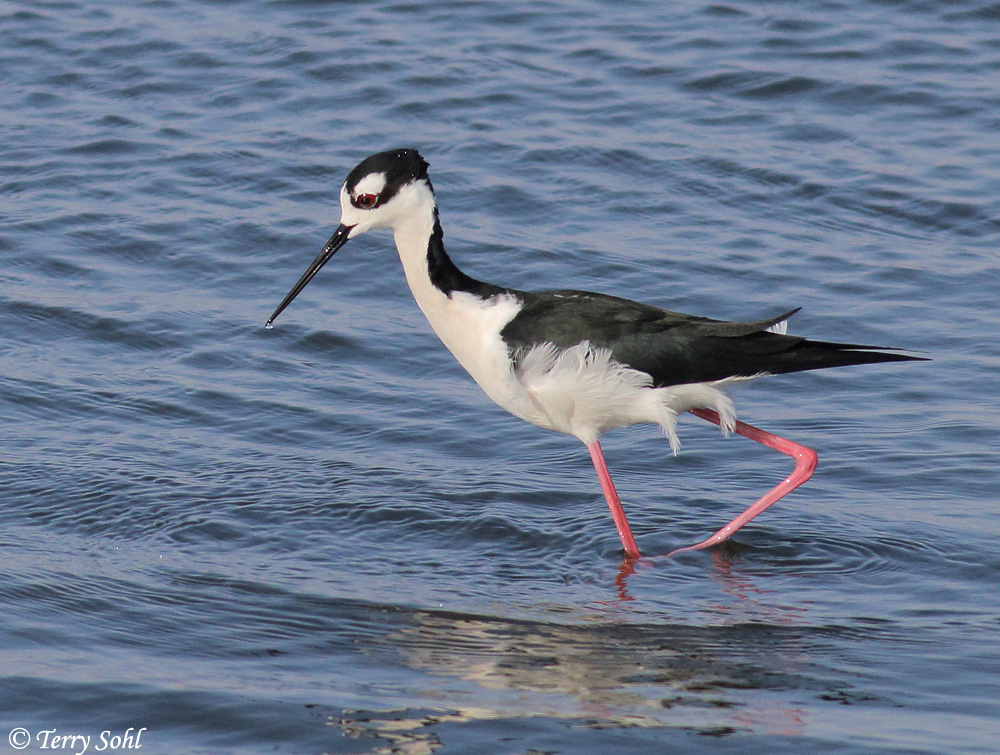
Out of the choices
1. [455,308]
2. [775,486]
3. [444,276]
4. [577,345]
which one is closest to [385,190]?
[444,276]

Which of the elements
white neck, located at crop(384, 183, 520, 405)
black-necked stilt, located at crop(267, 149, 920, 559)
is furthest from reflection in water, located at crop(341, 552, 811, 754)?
white neck, located at crop(384, 183, 520, 405)

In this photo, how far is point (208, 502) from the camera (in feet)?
22.7

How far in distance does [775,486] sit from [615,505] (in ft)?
3.37

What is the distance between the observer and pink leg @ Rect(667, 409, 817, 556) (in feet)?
22.2

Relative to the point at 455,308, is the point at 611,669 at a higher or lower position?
lower

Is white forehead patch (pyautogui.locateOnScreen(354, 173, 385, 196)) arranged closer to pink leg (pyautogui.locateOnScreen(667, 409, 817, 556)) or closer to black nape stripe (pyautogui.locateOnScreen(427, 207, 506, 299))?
black nape stripe (pyautogui.locateOnScreen(427, 207, 506, 299))

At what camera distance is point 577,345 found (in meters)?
6.66

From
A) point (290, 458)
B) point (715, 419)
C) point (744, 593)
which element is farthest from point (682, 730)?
point (290, 458)

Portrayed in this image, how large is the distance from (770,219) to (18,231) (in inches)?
195

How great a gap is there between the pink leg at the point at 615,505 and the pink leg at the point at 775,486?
184mm

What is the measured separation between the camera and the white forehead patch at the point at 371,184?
6.80 m

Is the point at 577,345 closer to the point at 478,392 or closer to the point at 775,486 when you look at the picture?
the point at 775,486

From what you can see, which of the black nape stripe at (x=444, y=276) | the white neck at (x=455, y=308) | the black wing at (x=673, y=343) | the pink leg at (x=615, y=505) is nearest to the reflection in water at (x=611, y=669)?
the pink leg at (x=615, y=505)

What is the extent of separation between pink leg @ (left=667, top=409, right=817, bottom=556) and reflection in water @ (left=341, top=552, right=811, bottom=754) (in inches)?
21.7
